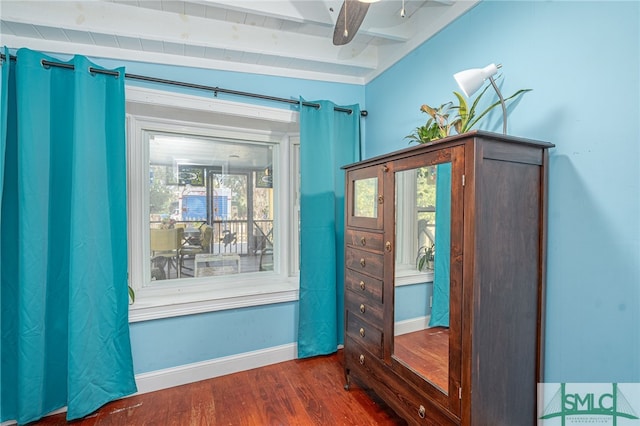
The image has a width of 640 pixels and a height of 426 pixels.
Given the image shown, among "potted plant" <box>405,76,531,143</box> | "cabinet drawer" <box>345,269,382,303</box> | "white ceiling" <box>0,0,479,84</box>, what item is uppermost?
"white ceiling" <box>0,0,479,84</box>

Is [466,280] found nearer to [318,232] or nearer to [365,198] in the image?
[365,198]

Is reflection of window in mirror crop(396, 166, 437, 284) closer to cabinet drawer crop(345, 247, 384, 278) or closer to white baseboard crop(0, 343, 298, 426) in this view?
cabinet drawer crop(345, 247, 384, 278)

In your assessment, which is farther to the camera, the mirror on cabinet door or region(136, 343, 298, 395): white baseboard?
region(136, 343, 298, 395): white baseboard

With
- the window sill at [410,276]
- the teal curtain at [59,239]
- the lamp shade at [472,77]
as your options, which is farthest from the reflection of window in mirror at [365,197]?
the teal curtain at [59,239]

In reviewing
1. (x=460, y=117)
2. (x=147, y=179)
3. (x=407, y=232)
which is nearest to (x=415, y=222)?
(x=407, y=232)

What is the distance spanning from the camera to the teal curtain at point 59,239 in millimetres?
1648

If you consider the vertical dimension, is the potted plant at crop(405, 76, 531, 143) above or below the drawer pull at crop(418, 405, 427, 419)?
above

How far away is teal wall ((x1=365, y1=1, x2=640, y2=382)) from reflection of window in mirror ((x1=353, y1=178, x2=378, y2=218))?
701 mm

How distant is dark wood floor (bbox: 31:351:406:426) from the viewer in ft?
5.62

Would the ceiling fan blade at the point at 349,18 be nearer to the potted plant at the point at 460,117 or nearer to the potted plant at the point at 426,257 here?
the potted plant at the point at 460,117

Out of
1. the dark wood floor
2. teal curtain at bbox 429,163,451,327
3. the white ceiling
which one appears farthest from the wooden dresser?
the white ceiling

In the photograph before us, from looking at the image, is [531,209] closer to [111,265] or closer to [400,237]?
[400,237]

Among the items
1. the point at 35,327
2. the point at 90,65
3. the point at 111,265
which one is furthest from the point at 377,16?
the point at 35,327

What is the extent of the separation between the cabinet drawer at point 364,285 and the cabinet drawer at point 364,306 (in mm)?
23
